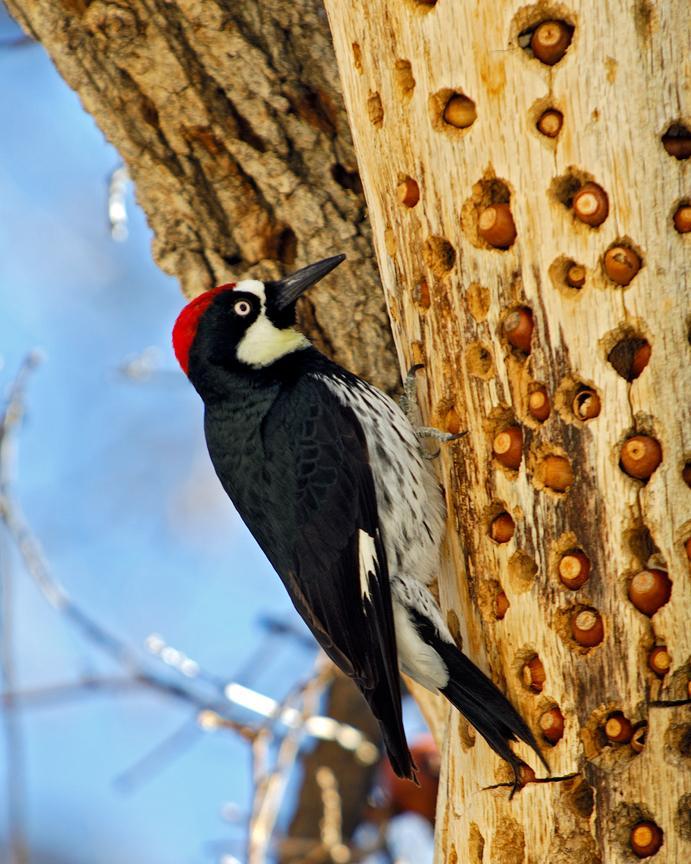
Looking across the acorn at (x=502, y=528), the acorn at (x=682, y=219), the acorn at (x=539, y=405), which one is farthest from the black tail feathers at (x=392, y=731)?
the acorn at (x=682, y=219)

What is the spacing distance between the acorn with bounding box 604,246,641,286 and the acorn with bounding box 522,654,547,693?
82 cm

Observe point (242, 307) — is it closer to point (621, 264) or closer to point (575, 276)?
point (575, 276)

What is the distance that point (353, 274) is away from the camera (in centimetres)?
340

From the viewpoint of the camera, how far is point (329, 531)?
3.00 m

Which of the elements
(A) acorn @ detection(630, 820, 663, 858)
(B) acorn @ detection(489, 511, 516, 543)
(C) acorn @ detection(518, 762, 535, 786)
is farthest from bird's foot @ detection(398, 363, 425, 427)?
(A) acorn @ detection(630, 820, 663, 858)

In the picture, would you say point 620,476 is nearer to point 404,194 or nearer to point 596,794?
point 596,794

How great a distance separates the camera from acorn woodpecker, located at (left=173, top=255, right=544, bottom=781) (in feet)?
9.21

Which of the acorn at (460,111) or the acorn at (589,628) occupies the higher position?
the acorn at (460,111)

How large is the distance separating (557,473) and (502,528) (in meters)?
0.23

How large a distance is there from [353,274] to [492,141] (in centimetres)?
92

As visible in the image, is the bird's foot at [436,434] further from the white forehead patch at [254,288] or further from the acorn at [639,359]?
the white forehead patch at [254,288]

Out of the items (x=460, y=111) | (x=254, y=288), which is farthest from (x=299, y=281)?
(x=460, y=111)

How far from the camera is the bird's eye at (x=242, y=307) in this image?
3.31 m

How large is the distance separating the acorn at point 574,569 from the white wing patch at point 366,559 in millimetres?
571
